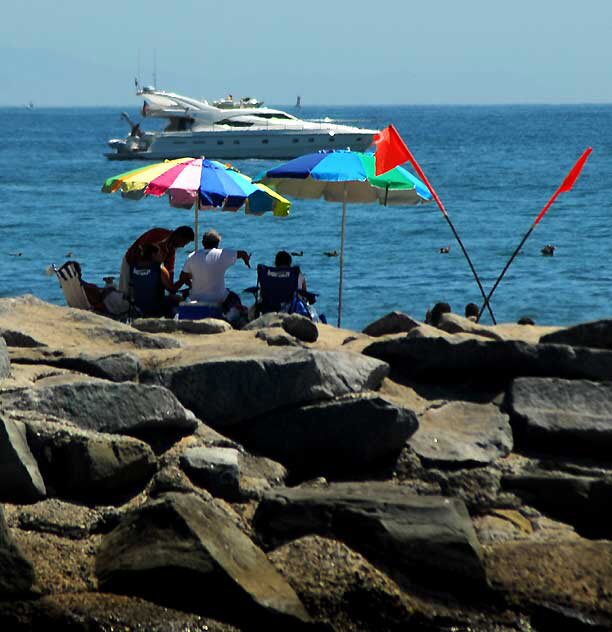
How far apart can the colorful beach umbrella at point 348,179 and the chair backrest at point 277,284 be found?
1.08 meters

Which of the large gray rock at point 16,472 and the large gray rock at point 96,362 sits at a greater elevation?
the large gray rock at point 96,362

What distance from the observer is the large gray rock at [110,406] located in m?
7.25

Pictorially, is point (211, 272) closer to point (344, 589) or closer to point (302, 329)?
point (302, 329)

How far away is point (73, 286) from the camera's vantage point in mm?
12125

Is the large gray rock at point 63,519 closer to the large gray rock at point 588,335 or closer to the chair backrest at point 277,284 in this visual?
the large gray rock at point 588,335

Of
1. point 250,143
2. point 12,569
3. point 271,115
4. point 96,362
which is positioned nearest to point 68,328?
point 96,362

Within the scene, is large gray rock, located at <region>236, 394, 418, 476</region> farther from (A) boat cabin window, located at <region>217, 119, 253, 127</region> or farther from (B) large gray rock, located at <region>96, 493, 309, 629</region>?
(A) boat cabin window, located at <region>217, 119, 253, 127</region>

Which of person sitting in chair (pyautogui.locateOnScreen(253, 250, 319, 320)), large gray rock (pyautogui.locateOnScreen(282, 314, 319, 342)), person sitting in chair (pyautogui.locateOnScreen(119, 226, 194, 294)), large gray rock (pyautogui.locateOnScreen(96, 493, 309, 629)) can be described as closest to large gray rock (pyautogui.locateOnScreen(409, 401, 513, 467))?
large gray rock (pyautogui.locateOnScreen(282, 314, 319, 342))

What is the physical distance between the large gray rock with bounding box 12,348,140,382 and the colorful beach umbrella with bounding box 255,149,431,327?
15.4ft

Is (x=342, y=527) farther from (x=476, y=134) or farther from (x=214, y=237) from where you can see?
(x=476, y=134)

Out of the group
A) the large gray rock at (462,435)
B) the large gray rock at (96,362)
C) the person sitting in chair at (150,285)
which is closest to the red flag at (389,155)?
the person sitting in chair at (150,285)

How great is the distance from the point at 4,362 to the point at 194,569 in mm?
2156

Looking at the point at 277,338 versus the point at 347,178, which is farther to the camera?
the point at 347,178

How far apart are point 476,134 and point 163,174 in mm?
95218
